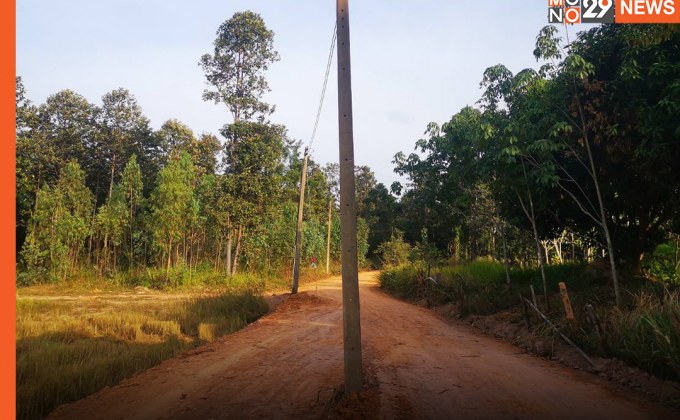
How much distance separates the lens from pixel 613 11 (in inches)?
285

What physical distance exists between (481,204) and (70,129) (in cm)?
2954

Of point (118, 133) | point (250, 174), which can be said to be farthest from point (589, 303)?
point (118, 133)

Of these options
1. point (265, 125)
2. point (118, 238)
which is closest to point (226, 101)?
point (265, 125)

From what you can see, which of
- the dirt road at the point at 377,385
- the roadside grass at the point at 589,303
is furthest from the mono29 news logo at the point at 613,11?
the dirt road at the point at 377,385

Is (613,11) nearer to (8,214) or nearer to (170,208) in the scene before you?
(8,214)

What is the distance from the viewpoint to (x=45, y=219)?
22125mm

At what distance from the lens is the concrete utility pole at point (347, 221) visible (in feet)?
15.2

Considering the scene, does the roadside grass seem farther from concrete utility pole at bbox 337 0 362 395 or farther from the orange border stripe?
the orange border stripe

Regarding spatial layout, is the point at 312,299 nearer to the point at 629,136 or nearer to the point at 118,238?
the point at 629,136

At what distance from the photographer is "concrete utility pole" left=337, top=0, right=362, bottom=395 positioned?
183 inches

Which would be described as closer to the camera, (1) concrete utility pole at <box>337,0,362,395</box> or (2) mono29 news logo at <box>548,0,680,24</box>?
(1) concrete utility pole at <box>337,0,362,395</box>

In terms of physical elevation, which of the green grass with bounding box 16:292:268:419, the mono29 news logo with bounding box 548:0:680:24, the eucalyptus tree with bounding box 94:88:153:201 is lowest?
the green grass with bounding box 16:292:268:419

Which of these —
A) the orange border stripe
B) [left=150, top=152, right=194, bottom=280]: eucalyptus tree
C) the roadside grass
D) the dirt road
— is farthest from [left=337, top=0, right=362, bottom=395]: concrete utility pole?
[left=150, top=152, right=194, bottom=280]: eucalyptus tree

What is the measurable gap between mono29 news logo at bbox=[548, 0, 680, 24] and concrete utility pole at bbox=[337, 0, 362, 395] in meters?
4.84
